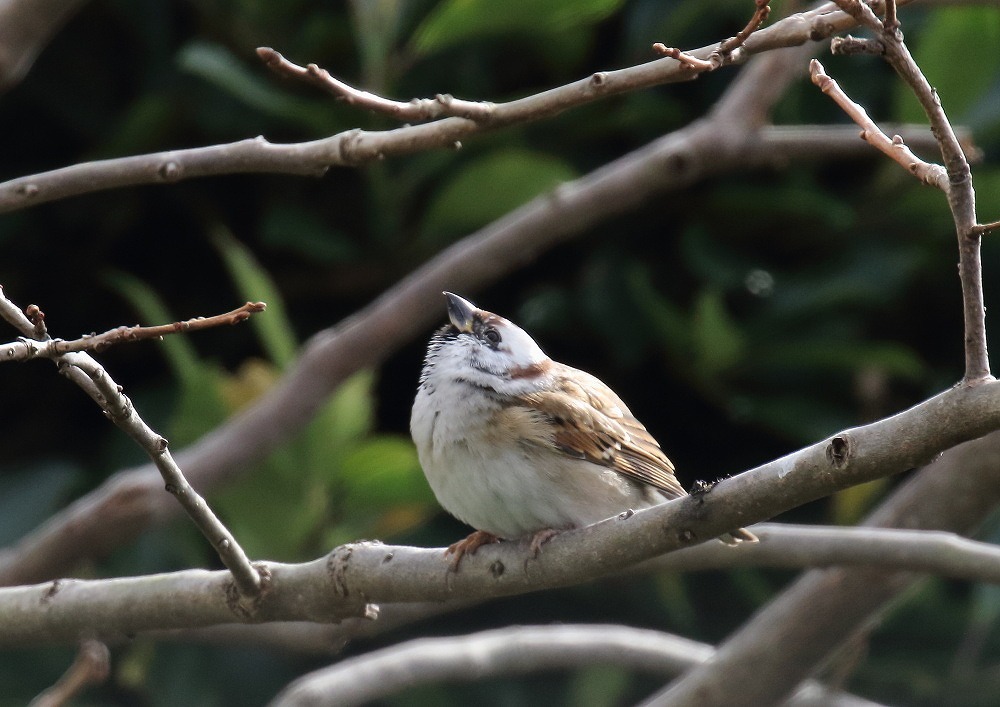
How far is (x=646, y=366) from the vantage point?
288 cm

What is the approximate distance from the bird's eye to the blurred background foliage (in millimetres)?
422

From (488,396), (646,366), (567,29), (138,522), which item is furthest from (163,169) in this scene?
(646,366)

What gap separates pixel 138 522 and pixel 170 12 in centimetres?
121

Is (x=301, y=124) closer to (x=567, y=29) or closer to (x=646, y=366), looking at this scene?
(x=567, y=29)

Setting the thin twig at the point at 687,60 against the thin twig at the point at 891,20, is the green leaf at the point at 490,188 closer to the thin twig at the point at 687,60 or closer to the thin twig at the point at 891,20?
the thin twig at the point at 687,60

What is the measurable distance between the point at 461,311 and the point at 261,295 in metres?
0.49

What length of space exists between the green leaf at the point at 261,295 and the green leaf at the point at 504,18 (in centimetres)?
61

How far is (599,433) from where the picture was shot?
7.40 ft

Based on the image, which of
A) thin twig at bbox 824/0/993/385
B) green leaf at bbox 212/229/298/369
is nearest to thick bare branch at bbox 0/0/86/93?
green leaf at bbox 212/229/298/369

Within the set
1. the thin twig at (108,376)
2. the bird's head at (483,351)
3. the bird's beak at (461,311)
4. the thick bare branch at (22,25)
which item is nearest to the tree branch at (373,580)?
the thin twig at (108,376)

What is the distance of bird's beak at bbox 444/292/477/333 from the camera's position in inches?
94.3

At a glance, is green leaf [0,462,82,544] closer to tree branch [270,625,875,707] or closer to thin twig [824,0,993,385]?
tree branch [270,625,875,707]

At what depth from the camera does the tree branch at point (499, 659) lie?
8.29 feet

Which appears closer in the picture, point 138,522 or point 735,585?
point 138,522
